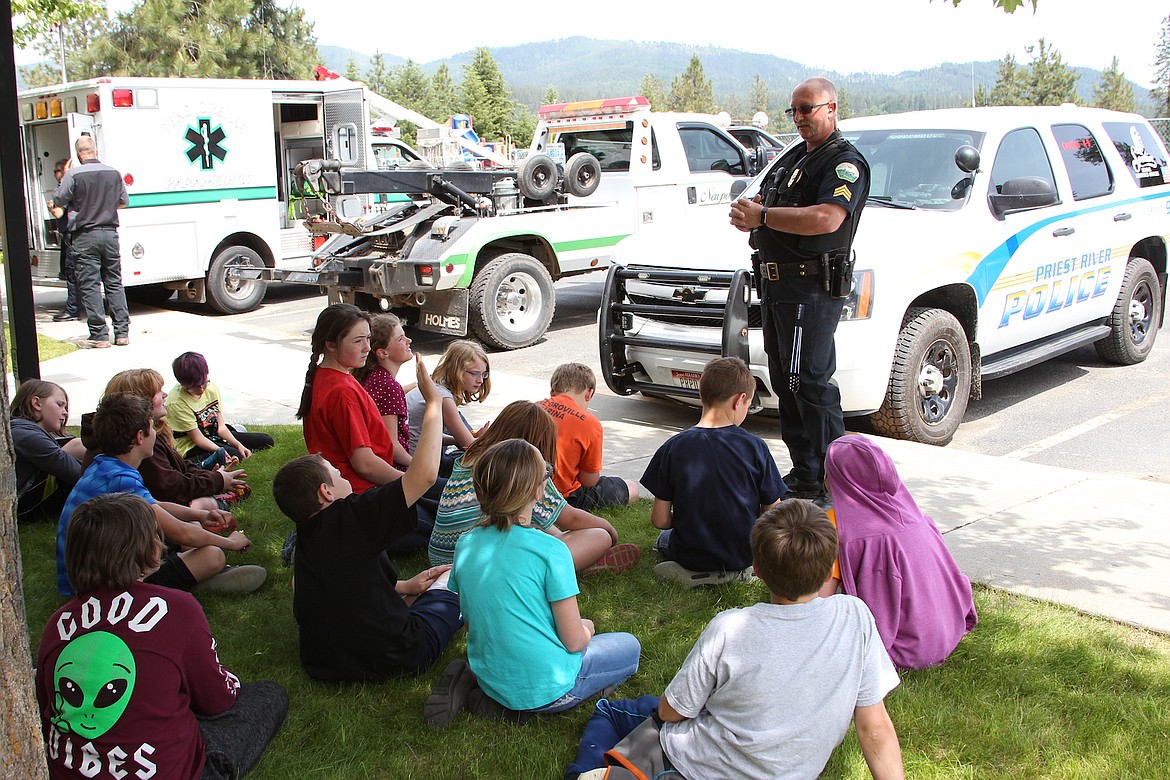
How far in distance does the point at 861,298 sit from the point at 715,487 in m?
2.52

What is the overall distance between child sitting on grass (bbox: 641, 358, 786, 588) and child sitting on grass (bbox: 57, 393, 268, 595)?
6.05 ft

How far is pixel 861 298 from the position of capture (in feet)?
20.8

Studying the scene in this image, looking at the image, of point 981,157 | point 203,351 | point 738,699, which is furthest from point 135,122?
point 738,699

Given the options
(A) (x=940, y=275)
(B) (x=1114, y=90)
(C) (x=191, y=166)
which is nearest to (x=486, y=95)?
(B) (x=1114, y=90)

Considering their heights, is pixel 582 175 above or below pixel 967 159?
above

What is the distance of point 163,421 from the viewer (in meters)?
5.52

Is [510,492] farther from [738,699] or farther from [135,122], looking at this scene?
[135,122]

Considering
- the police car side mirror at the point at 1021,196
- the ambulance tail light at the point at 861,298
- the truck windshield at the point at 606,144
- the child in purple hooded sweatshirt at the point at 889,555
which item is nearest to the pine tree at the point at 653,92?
Answer: the truck windshield at the point at 606,144

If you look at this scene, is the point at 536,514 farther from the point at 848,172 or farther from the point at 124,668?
the point at 848,172

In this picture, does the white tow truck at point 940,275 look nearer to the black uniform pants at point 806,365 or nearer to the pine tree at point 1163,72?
the black uniform pants at point 806,365

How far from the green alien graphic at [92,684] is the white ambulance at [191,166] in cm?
998

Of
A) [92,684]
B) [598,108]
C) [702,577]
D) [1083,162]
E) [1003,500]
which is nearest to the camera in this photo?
[92,684]

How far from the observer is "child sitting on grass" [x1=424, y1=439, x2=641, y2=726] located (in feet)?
10.7

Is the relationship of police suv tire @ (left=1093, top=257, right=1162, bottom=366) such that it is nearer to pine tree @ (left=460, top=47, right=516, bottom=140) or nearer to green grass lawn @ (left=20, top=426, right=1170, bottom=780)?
green grass lawn @ (left=20, top=426, right=1170, bottom=780)
